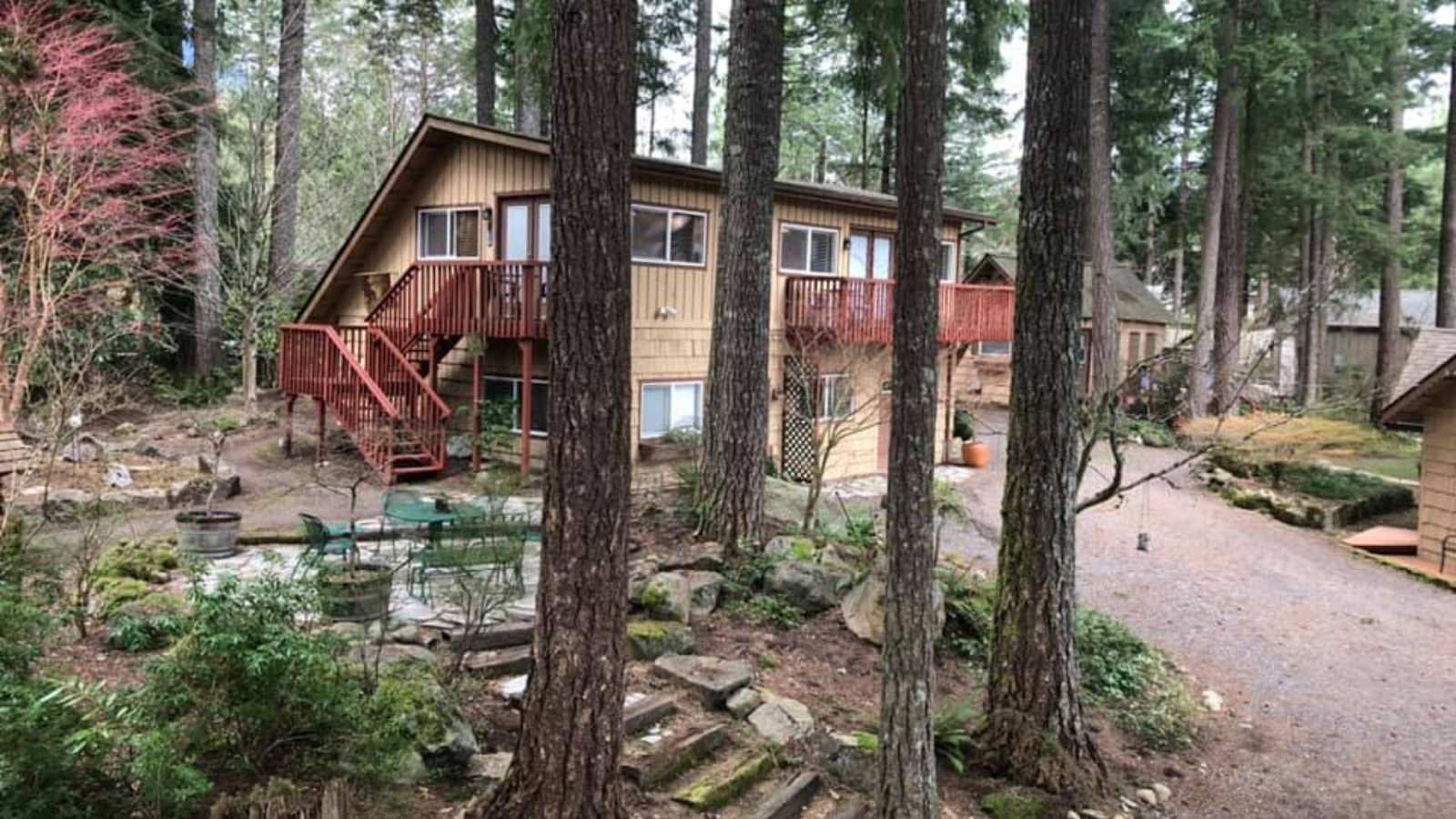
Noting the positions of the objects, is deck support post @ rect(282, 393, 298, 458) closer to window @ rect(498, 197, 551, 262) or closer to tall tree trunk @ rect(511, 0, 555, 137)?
window @ rect(498, 197, 551, 262)

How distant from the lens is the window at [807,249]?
16250mm

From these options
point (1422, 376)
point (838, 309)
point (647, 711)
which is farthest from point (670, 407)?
point (1422, 376)

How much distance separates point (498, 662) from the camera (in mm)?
5672

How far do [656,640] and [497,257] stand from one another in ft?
32.2

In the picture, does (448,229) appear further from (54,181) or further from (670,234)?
(54,181)

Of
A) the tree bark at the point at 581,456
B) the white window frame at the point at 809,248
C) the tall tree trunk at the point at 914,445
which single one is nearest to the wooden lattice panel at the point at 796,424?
the white window frame at the point at 809,248

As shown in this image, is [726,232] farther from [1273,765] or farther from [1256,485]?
[1256,485]

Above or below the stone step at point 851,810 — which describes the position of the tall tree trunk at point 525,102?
above

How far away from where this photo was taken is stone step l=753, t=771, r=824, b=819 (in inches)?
177

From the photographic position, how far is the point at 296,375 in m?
14.0

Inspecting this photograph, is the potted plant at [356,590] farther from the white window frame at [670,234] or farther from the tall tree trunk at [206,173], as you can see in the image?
the tall tree trunk at [206,173]

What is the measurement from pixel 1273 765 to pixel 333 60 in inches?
1103

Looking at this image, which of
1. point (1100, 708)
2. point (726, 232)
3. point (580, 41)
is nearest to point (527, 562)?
point (726, 232)

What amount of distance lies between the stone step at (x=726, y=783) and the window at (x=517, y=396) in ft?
30.6
